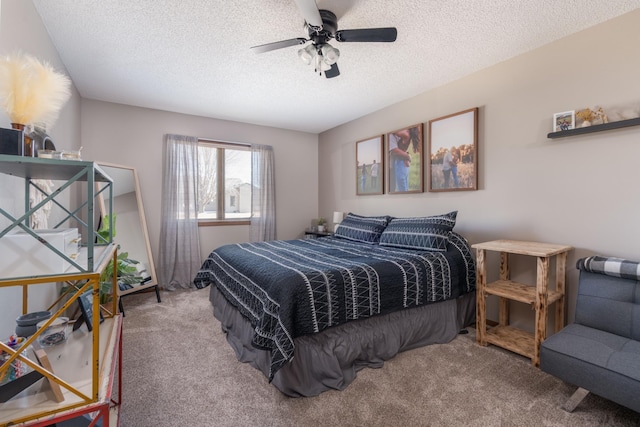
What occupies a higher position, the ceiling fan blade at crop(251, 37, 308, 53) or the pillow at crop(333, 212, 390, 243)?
the ceiling fan blade at crop(251, 37, 308, 53)

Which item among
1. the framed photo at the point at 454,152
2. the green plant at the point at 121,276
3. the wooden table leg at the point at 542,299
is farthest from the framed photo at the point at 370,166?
the green plant at the point at 121,276

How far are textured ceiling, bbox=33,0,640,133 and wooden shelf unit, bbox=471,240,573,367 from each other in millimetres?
1687

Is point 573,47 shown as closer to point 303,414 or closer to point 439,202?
point 439,202

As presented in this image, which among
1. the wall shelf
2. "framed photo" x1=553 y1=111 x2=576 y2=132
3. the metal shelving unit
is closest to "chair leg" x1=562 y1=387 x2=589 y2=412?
the wall shelf

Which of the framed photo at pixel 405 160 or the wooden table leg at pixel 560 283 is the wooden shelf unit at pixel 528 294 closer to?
the wooden table leg at pixel 560 283

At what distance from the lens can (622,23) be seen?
207cm

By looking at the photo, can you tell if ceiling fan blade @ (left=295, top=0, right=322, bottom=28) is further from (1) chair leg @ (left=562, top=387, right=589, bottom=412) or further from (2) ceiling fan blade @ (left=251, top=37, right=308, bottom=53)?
(1) chair leg @ (left=562, top=387, right=589, bottom=412)

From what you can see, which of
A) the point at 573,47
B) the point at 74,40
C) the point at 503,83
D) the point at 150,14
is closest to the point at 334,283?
the point at 150,14

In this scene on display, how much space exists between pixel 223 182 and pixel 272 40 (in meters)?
2.62

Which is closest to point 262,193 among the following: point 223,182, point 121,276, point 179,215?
point 223,182

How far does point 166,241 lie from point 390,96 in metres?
3.55

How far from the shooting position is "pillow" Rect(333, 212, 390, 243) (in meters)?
3.37

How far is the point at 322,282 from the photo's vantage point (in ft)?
6.32

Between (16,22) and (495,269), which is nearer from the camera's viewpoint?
(16,22)
